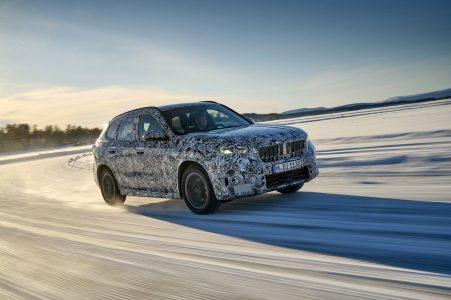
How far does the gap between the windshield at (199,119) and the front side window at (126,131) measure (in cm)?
98

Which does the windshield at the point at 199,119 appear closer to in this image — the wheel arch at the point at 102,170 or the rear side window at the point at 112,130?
the rear side window at the point at 112,130

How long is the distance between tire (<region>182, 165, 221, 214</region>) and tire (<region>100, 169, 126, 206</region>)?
2.44 metres

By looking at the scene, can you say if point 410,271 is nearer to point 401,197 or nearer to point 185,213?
point 401,197

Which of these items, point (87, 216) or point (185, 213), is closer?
point (185, 213)

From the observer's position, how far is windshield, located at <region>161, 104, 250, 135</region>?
27.2 ft

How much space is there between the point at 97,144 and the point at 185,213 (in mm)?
3190

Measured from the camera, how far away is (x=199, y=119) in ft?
28.0

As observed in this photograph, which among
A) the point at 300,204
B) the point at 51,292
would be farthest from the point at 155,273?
the point at 300,204

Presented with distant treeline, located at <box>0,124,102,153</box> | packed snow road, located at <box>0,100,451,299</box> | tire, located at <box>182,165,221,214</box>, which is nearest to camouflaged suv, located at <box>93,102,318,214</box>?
tire, located at <box>182,165,221,214</box>

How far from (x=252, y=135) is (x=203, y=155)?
721 millimetres

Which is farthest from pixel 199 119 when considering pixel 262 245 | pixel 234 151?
pixel 262 245

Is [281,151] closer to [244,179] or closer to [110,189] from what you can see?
[244,179]

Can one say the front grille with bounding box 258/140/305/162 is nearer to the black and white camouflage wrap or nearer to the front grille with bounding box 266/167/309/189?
the black and white camouflage wrap

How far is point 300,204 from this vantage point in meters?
7.64
